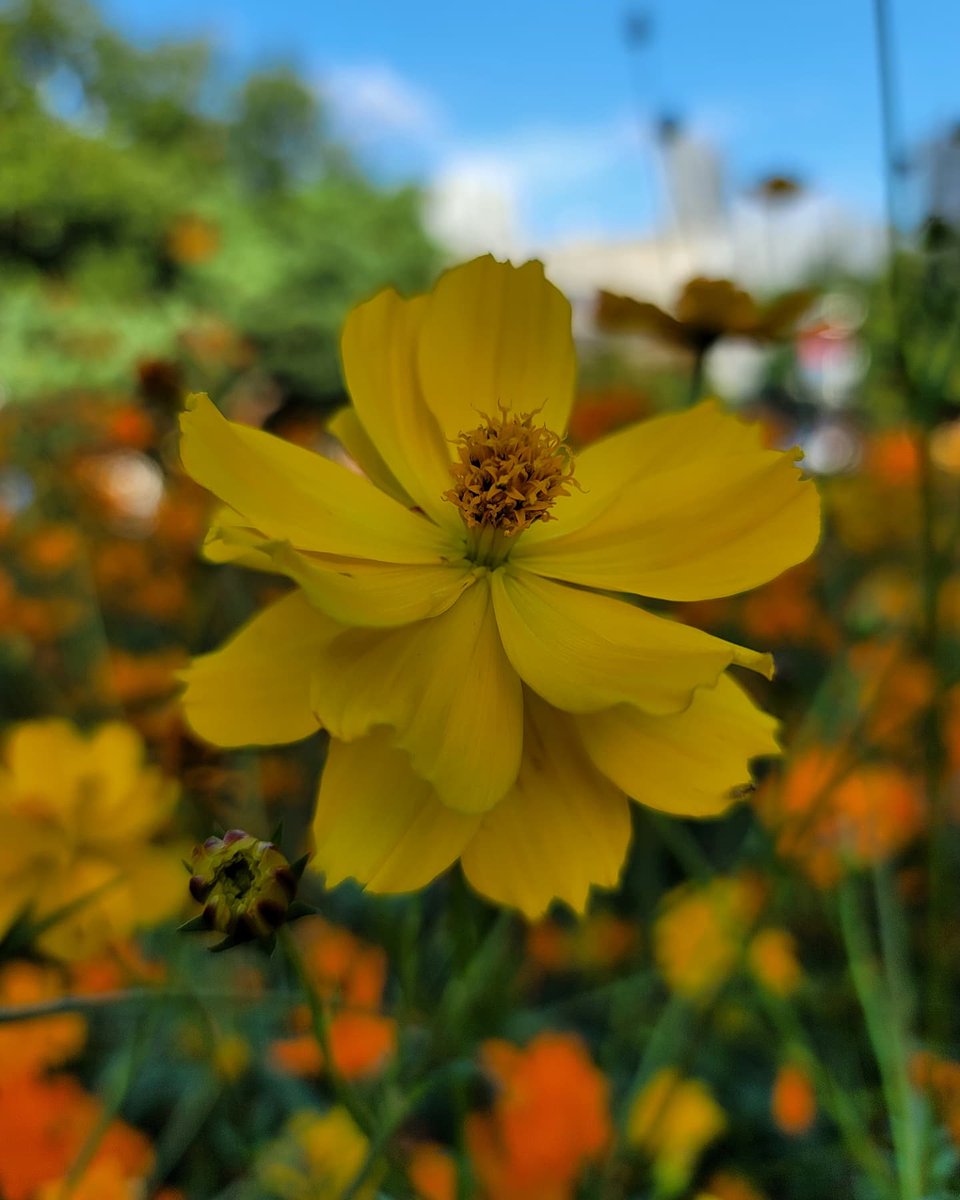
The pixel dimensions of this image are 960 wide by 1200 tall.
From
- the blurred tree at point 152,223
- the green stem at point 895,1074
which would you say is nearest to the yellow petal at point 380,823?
the green stem at point 895,1074

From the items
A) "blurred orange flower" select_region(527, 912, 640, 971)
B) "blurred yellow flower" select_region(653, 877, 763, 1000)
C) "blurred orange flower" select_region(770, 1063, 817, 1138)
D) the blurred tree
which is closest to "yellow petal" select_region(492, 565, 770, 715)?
"blurred yellow flower" select_region(653, 877, 763, 1000)

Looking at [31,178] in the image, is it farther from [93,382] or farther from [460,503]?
[460,503]

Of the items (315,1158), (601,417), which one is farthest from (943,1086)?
(601,417)

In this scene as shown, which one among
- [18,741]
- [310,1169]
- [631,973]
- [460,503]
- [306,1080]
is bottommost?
[631,973]

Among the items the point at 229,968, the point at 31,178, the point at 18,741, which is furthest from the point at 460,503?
the point at 31,178

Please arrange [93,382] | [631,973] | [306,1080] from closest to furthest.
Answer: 1. [306,1080]
2. [631,973]
3. [93,382]
